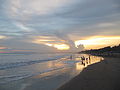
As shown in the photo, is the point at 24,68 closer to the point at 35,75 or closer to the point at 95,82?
the point at 35,75

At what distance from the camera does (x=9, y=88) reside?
9.76m

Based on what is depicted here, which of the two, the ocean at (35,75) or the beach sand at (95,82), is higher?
the beach sand at (95,82)

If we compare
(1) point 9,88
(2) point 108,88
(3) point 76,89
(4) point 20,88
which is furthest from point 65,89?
(1) point 9,88

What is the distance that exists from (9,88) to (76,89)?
4851mm

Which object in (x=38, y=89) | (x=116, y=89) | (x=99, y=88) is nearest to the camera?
(x=116, y=89)

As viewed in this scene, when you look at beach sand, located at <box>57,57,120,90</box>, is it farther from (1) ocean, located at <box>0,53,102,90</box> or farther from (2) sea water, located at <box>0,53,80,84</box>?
(2) sea water, located at <box>0,53,80,84</box>

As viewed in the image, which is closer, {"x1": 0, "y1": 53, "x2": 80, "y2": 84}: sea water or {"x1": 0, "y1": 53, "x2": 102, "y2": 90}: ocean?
{"x1": 0, "y1": 53, "x2": 102, "y2": 90}: ocean

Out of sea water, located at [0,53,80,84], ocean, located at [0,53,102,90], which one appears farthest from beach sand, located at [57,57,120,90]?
sea water, located at [0,53,80,84]

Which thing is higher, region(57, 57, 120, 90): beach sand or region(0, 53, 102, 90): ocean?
region(57, 57, 120, 90): beach sand

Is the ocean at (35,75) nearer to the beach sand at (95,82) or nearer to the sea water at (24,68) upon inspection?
the sea water at (24,68)

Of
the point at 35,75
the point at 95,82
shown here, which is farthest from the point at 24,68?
the point at 95,82

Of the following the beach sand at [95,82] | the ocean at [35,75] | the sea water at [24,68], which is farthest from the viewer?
the sea water at [24,68]

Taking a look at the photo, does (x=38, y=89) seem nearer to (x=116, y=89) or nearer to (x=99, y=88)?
(x=99, y=88)

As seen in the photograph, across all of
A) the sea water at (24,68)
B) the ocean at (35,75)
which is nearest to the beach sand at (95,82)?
the ocean at (35,75)
